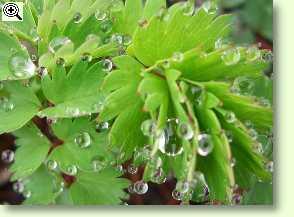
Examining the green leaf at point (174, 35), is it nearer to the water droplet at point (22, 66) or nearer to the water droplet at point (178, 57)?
the water droplet at point (178, 57)

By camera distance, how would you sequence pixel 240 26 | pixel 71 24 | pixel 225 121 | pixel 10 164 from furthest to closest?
pixel 240 26
pixel 10 164
pixel 71 24
pixel 225 121

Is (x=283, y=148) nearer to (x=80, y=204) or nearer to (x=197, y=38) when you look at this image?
(x=197, y=38)

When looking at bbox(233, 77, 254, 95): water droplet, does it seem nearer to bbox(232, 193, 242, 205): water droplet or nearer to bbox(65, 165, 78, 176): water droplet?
bbox(232, 193, 242, 205): water droplet

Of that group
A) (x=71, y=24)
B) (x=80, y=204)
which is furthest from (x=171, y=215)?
(x=71, y=24)

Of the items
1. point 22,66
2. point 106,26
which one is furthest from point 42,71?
point 106,26

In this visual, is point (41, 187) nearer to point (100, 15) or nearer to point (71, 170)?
point (71, 170)

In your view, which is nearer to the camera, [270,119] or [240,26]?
[270,119]

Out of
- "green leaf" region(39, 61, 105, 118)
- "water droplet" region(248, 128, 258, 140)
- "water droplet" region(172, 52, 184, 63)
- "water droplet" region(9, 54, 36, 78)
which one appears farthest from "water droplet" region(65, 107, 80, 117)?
"water droplet" region(248, 128, 258, 140)
